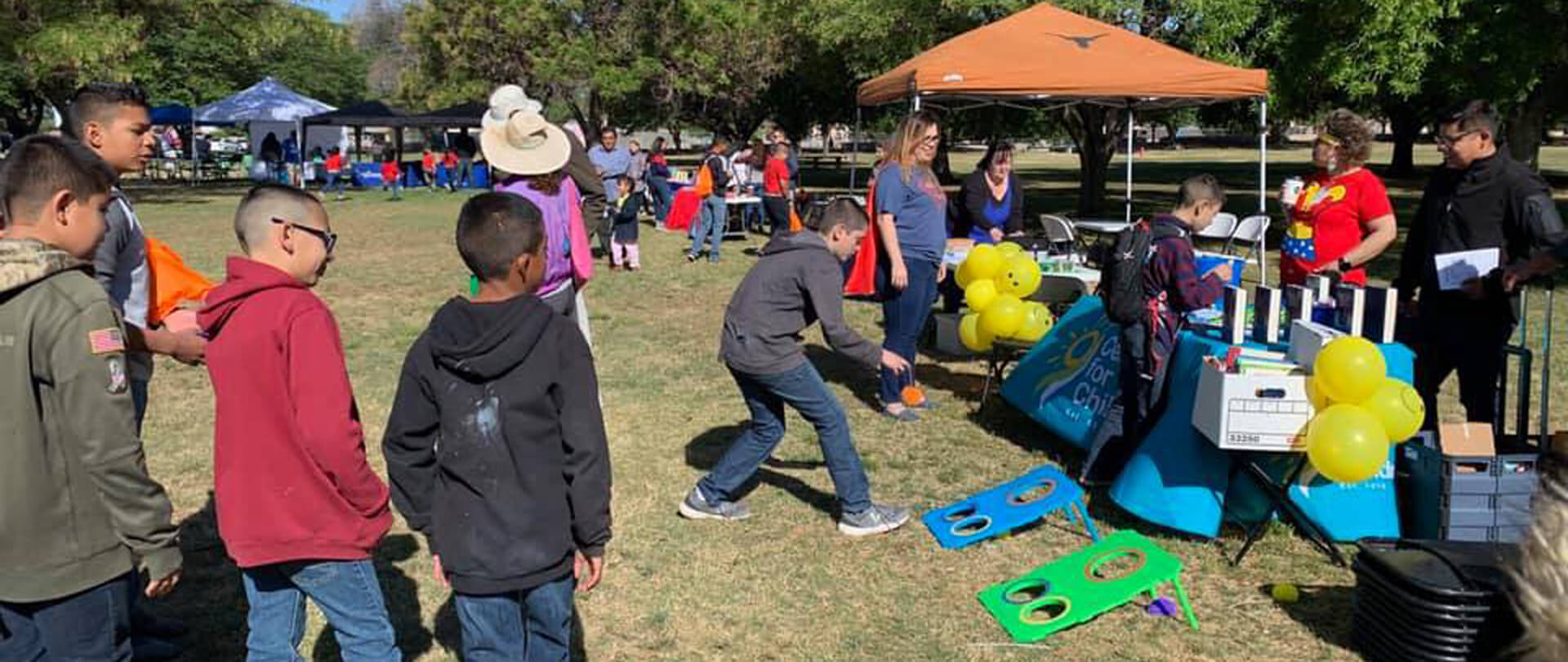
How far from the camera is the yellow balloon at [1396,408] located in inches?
164

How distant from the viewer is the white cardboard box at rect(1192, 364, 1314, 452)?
4352 millimetres

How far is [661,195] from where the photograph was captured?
1931 centimetres

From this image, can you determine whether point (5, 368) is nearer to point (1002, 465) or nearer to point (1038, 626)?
point (1038, 626)

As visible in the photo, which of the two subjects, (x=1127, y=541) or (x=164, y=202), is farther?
(x=164, y=202)

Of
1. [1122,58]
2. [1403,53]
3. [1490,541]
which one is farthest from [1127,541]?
[1403,53]

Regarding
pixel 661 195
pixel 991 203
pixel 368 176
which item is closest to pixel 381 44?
pixel 368 176

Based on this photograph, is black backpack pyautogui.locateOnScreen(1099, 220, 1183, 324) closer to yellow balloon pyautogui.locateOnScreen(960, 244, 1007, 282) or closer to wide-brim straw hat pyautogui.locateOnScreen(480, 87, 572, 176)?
yellow balloon pyautogui.locateOnScreen(960, 244, 1007, 282)

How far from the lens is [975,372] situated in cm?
827

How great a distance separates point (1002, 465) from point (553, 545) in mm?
3792

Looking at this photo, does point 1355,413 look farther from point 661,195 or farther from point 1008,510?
point 661,195

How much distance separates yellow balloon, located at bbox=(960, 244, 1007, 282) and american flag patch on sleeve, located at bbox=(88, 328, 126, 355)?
19.0ft

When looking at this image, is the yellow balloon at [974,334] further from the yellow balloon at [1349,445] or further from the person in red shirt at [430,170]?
the person in red shirt at [430,170]

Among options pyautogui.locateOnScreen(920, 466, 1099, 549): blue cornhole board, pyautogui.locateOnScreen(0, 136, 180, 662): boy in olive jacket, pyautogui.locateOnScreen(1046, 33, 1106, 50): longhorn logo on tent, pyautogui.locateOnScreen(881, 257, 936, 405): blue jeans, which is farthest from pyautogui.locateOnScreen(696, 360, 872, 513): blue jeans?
pyautogui.locateOnScreen(1046, 33, 1106, 50): longhorn logo on tent

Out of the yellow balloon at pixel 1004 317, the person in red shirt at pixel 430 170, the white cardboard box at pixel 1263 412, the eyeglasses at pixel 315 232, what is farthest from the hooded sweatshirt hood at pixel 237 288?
the person in red shirt at pixel 430 170
